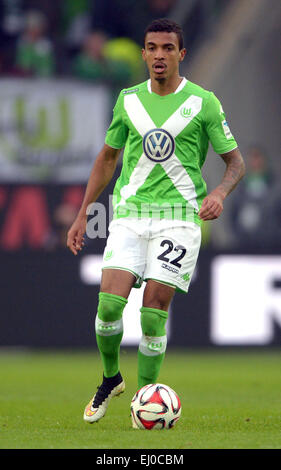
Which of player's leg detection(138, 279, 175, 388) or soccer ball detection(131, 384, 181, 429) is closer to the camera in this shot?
soccer ball detection(131, 384, 181, 429)

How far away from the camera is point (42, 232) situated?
49.2 feet

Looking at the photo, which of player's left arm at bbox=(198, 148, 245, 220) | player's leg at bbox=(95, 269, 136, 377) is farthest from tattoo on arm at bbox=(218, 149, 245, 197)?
player's leg at bbox=(95, 269, 136, 377)

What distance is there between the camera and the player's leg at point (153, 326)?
6.93 metres

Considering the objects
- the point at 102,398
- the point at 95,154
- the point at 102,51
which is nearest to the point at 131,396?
the point at 102,398

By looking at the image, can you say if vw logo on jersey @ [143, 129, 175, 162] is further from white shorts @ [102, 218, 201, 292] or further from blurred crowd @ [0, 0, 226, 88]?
blurred crowd @ [0, 0, 226, 88]

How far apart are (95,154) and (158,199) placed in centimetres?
870

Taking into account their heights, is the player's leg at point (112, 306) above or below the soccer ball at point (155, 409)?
above

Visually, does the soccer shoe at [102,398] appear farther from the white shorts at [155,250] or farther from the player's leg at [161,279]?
the white shorts at [155,250]

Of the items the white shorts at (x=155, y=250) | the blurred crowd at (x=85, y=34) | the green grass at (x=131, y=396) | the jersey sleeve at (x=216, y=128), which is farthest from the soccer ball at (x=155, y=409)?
the blurred crowd at (x=85, y=34)

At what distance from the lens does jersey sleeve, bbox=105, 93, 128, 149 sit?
23.9 ft

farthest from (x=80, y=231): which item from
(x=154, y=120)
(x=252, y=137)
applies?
(x=252, y=137)

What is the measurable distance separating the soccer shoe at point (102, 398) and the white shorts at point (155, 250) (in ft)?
2.23

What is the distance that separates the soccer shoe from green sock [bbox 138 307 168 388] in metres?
0.16

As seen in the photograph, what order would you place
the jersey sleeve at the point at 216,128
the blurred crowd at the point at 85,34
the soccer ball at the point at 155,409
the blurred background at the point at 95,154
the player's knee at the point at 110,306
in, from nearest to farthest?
the soccer ball at the point at 155,409, the player's knee at the point at 110,306, the jersey sleeve at the point at 216,128, the blurred background at the point at 95,154, the blurred crowd at the point at 85,34
